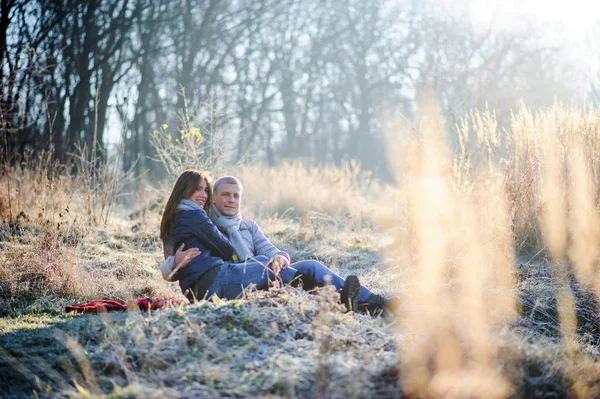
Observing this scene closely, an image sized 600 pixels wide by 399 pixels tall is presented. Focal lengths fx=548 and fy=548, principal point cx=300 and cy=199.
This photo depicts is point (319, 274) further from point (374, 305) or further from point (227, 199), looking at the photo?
point (227, 199)

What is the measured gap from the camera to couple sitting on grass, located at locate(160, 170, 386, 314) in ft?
11.2

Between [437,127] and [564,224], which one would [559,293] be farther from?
[437,127]

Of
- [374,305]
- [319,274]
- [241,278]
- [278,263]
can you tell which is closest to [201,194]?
[241,278]

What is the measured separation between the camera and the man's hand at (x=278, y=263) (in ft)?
10.8

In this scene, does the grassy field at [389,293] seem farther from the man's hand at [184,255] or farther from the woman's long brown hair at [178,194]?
the woman's long brown hair at [178,194]

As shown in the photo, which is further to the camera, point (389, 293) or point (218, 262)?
point (389, 293)

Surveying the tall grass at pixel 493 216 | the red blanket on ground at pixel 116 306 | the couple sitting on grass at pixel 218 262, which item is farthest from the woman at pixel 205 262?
the tall grass at pixel 493 216

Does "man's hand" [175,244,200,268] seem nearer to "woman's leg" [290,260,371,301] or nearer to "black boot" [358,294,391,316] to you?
"woman's leg" [290,260,371,301]

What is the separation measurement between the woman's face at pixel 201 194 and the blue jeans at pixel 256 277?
0.57 metres

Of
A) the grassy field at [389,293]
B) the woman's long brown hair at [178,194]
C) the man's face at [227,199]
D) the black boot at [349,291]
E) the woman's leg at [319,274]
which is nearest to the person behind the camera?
the grassy field at [389,293]

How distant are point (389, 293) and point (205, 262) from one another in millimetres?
1227

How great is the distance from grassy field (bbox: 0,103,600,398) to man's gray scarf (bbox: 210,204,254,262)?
0.57 metres

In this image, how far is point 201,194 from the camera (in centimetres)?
384

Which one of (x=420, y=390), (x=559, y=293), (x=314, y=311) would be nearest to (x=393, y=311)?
(x=314, y=311)
